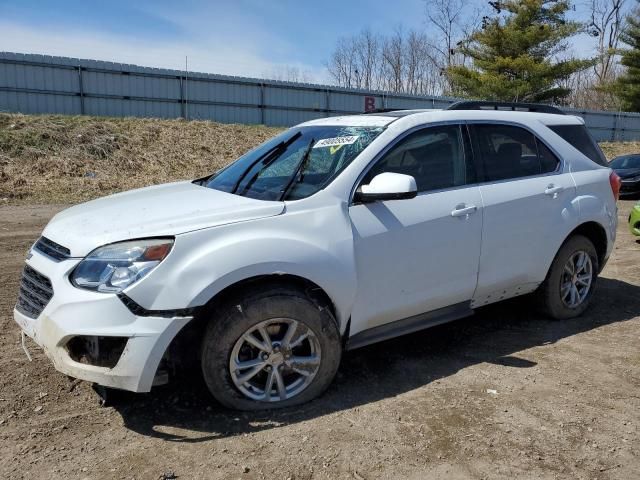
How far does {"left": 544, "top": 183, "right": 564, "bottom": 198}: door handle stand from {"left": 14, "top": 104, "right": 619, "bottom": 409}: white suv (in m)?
0.02

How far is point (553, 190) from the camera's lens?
4531mm

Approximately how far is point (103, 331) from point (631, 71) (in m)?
45.6

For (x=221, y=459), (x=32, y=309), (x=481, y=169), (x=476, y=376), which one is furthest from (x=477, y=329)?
(x=32, y=309)

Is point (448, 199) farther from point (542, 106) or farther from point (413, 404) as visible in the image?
point (542, 106)

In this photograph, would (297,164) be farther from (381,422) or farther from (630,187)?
(630,187)

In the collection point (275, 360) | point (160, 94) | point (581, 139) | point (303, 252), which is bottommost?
point (275, 360)

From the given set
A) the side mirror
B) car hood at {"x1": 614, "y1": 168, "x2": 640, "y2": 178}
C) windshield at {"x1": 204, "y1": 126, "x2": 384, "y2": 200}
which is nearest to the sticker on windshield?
windshield at {"x1": 204, "y1": 126, "x2": 384, "y2": 200}

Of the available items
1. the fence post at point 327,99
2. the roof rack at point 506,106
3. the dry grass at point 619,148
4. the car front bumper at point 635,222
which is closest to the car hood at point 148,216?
the roof rack at point 506,106

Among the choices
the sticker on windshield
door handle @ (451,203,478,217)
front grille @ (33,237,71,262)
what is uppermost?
the sticker on windshield

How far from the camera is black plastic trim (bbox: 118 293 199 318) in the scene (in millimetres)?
2832

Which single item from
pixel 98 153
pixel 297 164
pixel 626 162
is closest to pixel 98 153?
pixel 98 153

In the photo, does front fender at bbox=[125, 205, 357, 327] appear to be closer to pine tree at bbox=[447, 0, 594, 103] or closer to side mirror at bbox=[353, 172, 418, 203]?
side mirror at bbox=[353, 172, 418, 203]

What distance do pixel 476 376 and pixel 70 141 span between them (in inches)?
563

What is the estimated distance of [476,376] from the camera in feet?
12.6
